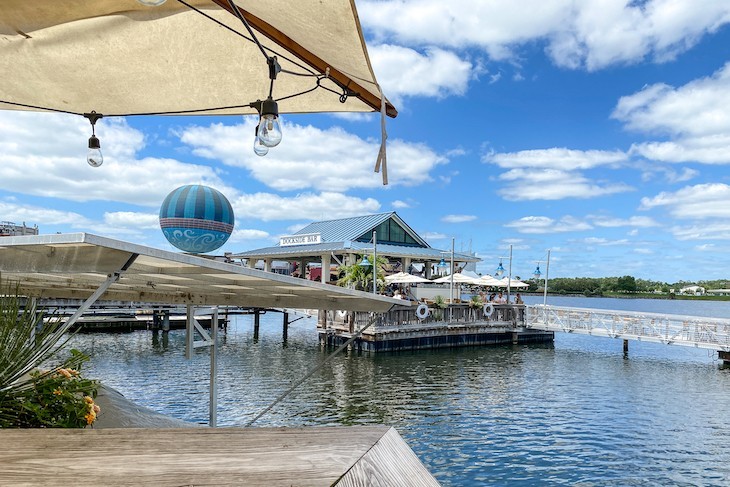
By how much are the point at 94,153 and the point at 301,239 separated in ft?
113

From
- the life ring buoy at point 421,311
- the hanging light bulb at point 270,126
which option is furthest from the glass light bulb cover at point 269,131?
the life ring buoy at point 421,311

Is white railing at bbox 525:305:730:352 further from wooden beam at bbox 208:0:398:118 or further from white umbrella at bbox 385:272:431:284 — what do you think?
wooden beam at bbox 208:0:398:118

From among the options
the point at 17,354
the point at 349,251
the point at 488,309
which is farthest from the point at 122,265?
the point at 488,309

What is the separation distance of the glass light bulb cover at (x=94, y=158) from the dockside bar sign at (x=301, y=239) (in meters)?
32.7

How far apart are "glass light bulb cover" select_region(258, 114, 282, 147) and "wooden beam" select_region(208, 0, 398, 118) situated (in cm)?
56

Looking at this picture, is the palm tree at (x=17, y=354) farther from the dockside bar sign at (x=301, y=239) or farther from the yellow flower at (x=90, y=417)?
the dockside bar sign at (x=301, y=239)

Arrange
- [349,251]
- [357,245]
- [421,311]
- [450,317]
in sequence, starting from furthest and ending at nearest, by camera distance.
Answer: [357,245]
[349,251]
[450,317]
[421,311]

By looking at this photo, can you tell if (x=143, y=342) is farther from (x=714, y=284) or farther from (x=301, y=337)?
(x=714, y=284)

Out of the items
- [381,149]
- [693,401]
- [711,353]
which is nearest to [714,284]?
[711,353]

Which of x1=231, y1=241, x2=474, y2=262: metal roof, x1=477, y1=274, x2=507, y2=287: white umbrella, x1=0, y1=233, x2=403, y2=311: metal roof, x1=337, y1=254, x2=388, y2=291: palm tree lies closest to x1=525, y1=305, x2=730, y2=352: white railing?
x1=477, y1=274, x2=507, y2=287: white umbrella

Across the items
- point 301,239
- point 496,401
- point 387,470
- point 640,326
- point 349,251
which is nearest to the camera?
point 387,470

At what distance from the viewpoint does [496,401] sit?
61.4 feet

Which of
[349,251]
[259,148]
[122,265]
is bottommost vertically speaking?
[122,265]

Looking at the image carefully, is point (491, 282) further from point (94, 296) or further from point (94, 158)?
point (94, 296)
